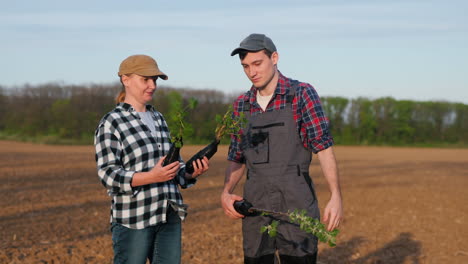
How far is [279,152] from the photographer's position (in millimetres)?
2920

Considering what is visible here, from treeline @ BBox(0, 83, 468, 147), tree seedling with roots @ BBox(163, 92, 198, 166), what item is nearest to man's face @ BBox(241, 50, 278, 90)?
tree seedling with roots @ BBox(163, 92, 198, 166)

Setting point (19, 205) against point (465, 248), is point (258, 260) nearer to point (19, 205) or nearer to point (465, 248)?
point (465, 248)

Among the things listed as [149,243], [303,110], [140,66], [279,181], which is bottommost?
[149,243]

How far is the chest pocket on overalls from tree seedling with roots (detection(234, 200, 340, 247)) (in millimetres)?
278

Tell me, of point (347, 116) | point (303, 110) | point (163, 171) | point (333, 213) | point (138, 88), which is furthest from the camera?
point (347, 116)

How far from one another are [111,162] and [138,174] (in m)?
0.17

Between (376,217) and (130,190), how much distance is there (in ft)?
23.7

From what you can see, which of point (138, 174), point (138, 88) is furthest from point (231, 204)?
Answer: point (138, 88)

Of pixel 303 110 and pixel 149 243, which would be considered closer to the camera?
pixel 149 243

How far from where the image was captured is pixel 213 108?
2638 cm

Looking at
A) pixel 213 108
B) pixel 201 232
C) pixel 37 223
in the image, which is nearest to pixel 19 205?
pixel 37 223

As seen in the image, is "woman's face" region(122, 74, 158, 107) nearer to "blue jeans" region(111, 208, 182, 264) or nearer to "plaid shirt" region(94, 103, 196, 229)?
"plaid shirt" region(94, 103, 196, 229)

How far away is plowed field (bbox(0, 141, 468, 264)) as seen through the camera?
634 cm

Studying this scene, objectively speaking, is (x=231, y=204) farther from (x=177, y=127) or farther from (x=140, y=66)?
(x=140, y=66)
